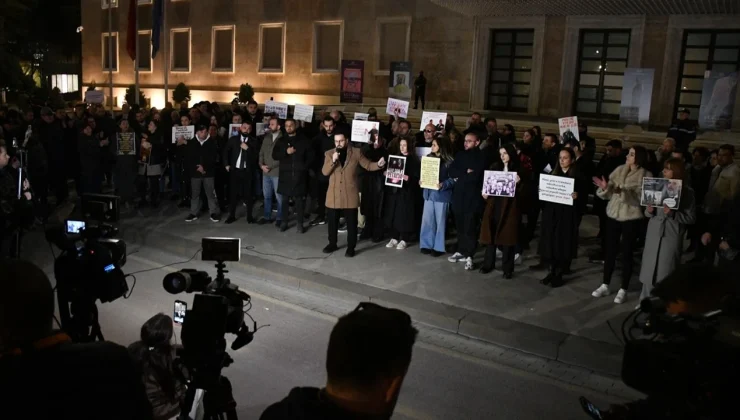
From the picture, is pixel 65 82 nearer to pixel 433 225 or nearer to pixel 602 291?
pixel 433 225

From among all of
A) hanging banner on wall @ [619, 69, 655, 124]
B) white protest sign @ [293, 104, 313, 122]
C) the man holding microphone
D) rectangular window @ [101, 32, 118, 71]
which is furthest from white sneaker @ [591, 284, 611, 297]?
rectangular window @ [101, 32, 118, 71]

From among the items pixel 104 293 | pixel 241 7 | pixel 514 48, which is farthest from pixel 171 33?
pixel 104 293

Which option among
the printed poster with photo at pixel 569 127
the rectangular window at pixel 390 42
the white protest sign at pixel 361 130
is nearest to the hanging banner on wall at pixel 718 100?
the printed poster with photo at pixel 569 127

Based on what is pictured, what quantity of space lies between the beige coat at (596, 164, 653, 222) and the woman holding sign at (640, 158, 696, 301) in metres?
0.32

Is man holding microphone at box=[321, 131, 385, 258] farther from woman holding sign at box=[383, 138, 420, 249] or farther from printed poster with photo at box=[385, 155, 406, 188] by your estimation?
woman holding sign at box=[383, 138, 420, 249]

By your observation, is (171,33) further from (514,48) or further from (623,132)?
(623,132)

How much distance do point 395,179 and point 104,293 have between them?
6.47m

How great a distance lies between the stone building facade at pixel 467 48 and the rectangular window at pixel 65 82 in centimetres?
1876

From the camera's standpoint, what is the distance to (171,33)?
37.8 meters

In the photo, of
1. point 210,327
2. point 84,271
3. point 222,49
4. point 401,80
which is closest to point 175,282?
point 210,327

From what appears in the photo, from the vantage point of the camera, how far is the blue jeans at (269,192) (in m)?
11.8

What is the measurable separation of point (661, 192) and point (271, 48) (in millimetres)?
28329

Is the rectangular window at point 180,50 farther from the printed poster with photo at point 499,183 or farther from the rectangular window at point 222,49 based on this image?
the printed poster with photo at point 499,183

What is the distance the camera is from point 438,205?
10180 mm
